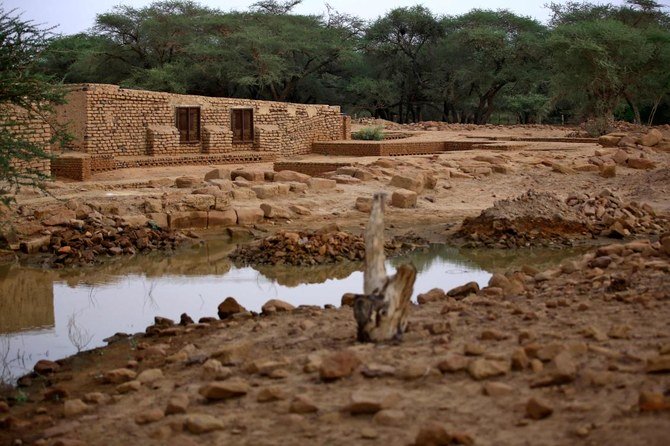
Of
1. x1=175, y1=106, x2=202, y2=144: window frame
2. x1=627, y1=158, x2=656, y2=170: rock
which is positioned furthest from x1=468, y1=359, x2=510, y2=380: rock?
x1=175, y1=106, x2=202, y2=144: window frame

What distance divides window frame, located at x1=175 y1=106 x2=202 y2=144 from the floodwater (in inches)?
402

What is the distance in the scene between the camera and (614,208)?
1480cm

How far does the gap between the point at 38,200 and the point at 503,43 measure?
26.4 meters

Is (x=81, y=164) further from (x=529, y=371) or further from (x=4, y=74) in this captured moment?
(x=529, y=371)

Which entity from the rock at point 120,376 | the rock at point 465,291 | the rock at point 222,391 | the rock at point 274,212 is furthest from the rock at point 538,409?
the rock at point 274,212

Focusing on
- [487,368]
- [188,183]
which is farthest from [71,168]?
[487,368]

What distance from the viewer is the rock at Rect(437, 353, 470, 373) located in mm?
5344

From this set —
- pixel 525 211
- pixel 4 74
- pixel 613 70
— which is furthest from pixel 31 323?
pixel 613 70

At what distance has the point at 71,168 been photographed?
19078mm

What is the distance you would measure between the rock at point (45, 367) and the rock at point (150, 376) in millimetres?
1105

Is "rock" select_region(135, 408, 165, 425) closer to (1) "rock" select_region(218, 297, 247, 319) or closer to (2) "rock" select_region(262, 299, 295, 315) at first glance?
(2) "rock" select_region(262, 299, 295, 315)

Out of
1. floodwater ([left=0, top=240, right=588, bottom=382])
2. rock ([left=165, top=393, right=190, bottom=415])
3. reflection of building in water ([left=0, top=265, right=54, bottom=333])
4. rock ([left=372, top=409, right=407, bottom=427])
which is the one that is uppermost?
rock ([left=372, top=409, right=407, bottom=427])

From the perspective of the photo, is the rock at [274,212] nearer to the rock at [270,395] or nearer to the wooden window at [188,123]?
the wooden window at [188,123]

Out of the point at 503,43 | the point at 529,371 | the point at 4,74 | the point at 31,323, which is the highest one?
the point at 503,43
